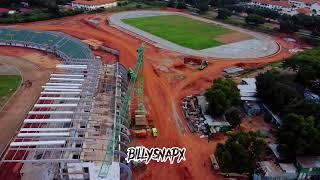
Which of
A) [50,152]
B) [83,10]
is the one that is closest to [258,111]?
[50,152]

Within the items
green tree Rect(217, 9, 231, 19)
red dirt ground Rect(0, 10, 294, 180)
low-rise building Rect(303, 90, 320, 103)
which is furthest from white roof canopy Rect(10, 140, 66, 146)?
green tree Rect(217, 9, 231, 19)

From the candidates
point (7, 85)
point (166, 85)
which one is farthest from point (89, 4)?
point (166, 85)

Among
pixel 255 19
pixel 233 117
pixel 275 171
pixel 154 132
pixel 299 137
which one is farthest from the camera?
pixel 255 19

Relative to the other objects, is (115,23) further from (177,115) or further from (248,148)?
(248,148)

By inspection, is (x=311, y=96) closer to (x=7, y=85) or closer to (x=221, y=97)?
(x=221, y=97)

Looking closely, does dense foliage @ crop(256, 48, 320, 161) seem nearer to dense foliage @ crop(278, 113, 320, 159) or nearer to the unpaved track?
dense foliage @ crop(278, 113, 320, 159)

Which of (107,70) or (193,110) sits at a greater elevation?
(107,70)
